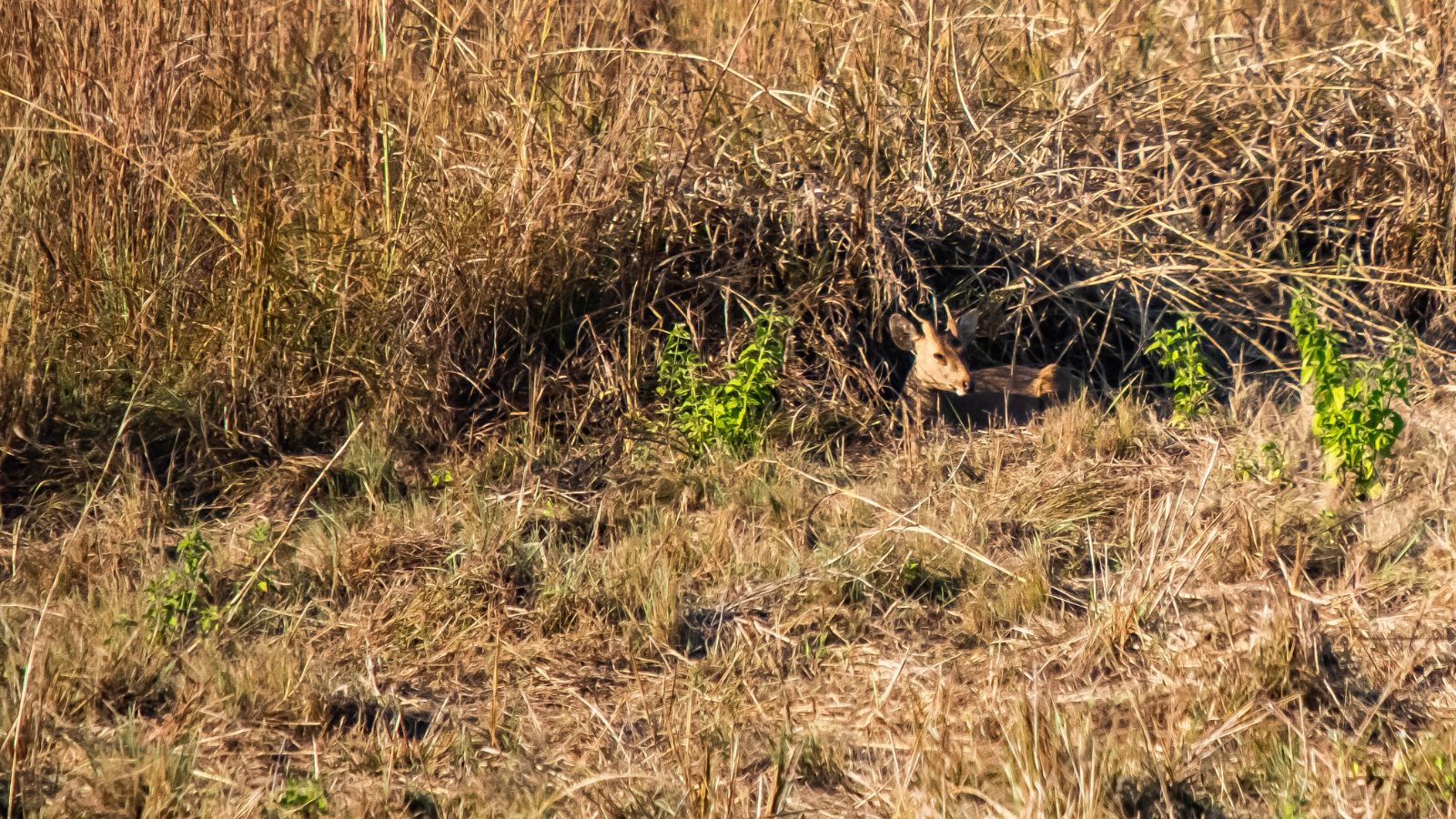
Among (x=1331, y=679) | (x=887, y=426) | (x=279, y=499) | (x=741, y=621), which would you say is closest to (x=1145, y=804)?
(x=1331, y=679)

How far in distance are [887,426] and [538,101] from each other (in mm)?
1745

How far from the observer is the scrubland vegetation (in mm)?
3400

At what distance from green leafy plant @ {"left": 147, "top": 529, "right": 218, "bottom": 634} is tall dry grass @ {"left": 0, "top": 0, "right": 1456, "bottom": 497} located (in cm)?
65

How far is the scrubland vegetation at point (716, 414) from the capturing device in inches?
134

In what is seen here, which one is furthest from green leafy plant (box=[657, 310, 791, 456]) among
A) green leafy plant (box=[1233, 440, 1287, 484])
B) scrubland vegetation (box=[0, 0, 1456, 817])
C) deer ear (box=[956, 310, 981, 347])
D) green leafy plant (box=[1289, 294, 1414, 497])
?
green leafy plant (box=[1289, 294, 1414, 497])

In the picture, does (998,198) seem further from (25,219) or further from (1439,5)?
(25,219)

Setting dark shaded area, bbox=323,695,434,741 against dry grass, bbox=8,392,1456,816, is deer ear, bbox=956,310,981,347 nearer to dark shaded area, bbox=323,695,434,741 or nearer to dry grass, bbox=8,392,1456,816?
dry grass, bbox=8,392,1456,816

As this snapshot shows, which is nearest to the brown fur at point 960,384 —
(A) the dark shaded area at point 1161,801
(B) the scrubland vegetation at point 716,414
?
(B) the scrubland vegetation at point 716,414

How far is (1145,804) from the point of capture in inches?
123

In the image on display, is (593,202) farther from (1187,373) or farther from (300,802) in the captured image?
(300,802)

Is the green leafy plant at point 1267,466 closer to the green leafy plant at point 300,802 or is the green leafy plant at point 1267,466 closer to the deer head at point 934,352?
the deer head at point 934,352

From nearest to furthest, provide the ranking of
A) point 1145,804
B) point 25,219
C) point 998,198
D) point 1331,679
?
point 1145,804 < point 1331,679 < point 25,219 < point 998,198

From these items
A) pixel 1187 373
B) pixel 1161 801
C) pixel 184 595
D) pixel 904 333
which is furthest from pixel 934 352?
pixel 184 595

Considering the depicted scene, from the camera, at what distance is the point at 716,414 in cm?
488
